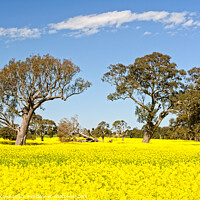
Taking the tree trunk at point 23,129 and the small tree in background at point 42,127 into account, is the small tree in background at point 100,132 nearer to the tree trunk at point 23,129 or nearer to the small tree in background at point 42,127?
the small tree in background at point 42,127

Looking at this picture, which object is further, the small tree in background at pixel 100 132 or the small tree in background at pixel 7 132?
the small tree in background at pixel 100 132

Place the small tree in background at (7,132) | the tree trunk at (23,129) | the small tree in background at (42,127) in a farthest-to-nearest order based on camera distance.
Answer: the small tree in background at (42,127) < the small tree in background at (7,132) < the tree trunk at (23,129)

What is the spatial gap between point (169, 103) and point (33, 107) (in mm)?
24637

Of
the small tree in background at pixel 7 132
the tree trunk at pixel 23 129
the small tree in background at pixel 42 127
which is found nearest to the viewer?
the tree trunk at pixel 23 129

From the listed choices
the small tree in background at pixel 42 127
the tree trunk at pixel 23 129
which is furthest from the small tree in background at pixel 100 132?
the tree trunk at pixel 23 129

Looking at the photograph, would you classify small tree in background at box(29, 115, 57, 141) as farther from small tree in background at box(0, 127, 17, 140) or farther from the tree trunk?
the tree trunk

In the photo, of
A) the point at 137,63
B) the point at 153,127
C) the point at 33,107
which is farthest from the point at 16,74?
the point at 153,127

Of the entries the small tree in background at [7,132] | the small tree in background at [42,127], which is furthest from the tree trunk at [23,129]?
the small tree in background at [42,127]

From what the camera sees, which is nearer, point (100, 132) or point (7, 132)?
point (7, 132)

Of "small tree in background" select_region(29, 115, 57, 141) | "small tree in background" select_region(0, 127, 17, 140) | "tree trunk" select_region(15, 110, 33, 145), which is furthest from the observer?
"small tree in background" select_region(29, 115, 57, 141)

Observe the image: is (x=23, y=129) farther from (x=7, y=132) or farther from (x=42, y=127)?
(x=42, y=127)

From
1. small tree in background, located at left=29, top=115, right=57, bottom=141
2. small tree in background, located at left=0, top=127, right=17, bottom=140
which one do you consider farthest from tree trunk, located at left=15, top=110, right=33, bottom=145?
small tree in background, located at left=29, top=115, right=57, bottom=141

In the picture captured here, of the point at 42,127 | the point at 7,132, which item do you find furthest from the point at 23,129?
the point at 42,127

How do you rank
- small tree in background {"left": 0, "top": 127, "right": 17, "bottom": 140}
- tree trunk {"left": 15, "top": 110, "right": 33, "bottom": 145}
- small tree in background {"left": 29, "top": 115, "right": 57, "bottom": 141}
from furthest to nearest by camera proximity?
1. small tree in background {"left": 29, "top": 115, "right": 57, "bottom": 141}
2. small tree in background {"left": 0, "top": 127, "right": 17, "bottom": 140}
3. tree trunk {"left": 15, "top": 110, "right": 33, "bottom": 145}
